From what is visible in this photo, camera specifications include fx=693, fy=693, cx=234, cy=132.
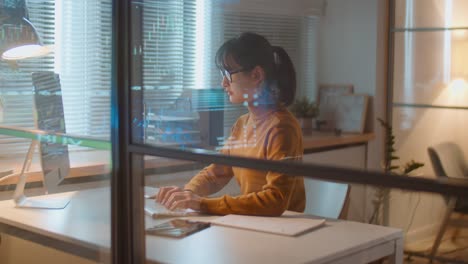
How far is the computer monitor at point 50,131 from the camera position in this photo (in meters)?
1.70

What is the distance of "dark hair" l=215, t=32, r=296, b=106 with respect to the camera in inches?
45.8

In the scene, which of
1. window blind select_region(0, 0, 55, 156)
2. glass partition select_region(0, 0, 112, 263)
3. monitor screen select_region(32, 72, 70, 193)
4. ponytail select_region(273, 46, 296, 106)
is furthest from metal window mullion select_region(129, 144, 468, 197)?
window blind select_region(0, 0, 55, 156)

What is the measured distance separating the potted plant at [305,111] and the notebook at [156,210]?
36 cm

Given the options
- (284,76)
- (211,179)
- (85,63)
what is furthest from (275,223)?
(85,63)

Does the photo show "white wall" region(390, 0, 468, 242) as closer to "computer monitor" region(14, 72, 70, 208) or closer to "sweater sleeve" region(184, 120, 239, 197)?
"sweater sleeve" region(184, 120, 239, 197)

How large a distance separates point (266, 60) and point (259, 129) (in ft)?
0.40

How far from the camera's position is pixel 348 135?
42.6 inches

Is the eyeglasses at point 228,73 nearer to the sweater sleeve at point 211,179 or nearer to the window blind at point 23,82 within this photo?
the sweater sleeve at point 211,179

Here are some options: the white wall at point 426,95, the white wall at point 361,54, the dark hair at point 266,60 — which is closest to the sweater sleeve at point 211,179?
the dark hair at point 266,60

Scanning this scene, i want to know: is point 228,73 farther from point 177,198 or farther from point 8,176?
point 8,176

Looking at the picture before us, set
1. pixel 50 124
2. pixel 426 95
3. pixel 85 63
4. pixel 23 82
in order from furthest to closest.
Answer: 1. pixel 23 82
2. pixel 50 124
3. pixel 85 63
4. pixel 426 95

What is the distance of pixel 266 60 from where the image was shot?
121cm

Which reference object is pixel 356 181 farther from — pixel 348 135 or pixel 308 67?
pixel 308 67

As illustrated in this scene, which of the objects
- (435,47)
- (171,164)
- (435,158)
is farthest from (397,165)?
(171,164)
